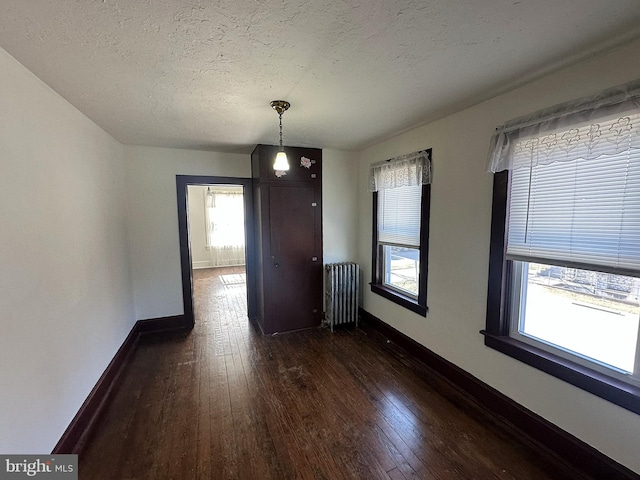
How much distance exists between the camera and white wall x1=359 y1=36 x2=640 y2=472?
1460mm

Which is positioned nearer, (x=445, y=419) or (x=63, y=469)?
(x=63, y=469)

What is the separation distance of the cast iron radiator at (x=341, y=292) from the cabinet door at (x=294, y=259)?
0.50ft

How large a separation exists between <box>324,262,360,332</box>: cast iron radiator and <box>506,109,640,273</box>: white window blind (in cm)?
197

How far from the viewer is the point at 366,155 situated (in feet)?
11.8

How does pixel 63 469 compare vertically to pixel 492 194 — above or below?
below

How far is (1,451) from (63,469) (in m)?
0.53

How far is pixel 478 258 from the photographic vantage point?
7.11 feet

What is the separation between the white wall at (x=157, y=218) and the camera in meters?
3.34

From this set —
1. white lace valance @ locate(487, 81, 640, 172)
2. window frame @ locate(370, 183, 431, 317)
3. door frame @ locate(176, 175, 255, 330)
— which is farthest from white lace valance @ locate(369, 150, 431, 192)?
door frame @ locate(176, 175, 255, 330)

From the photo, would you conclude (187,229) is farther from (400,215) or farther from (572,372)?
(572,372)

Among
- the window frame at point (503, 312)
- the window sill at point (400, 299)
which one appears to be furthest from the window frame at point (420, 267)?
the window frame at point (503, 312)

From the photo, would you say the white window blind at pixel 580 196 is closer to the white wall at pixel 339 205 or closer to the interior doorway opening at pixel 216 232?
the white wall at pixel 339 205

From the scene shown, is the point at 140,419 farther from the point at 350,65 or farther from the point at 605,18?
the point at 605,18

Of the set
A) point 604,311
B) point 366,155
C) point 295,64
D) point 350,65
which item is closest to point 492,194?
point 604,311
